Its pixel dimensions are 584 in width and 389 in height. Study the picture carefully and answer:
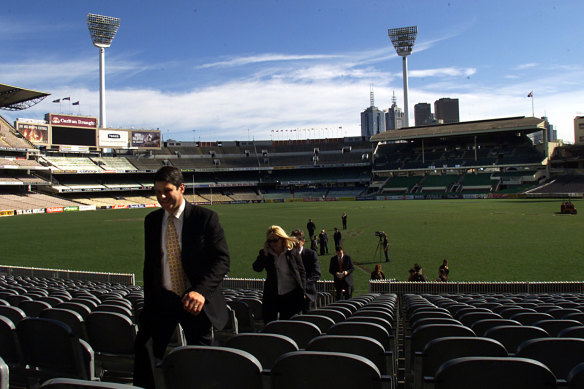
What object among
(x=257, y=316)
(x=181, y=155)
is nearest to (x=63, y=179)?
(x=181, y=155)

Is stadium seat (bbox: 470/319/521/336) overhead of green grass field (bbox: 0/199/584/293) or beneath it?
overhead

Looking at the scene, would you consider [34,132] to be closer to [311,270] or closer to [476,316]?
[311,270]

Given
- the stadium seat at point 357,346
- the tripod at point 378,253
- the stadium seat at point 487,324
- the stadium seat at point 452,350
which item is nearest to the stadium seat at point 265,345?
the stadium seat at point 357,346

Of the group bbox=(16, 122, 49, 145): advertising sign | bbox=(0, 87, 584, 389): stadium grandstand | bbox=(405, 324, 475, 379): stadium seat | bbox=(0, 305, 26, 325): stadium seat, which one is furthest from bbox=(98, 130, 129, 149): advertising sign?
bbox=(405, 324, 475, 379): stadium seat

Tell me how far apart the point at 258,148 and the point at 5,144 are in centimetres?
5705

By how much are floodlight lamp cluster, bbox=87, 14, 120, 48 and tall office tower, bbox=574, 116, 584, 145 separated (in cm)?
9589

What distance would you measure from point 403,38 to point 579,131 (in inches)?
1755

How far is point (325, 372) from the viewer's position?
2590mm

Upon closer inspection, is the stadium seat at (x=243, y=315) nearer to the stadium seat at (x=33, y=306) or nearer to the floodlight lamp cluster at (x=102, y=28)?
Result: the stadium seat at (x=33, y=306)

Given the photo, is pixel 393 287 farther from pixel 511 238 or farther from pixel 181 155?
pixel 181 155

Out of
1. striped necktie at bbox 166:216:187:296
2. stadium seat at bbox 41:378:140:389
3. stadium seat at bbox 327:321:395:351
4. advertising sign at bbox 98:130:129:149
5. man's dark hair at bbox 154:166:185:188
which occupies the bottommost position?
stadium seat at bbox 327:321:395:351

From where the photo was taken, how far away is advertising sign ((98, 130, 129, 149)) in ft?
293

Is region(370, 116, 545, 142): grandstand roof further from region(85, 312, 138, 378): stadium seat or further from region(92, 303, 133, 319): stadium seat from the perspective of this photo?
region(85, 312, 138, 378): stadium seat

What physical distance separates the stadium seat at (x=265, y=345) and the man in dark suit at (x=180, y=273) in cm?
33
